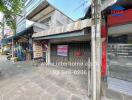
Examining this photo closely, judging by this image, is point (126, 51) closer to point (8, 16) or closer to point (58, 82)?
point (58, 82)

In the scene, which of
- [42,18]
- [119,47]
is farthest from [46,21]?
[119,47]

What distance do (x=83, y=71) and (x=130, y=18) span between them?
16.1 ft

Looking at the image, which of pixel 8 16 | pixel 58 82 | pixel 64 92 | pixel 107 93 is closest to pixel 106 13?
pixel 107 93

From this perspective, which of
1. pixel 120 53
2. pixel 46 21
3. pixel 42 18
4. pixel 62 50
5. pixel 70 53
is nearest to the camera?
pixel 120 53

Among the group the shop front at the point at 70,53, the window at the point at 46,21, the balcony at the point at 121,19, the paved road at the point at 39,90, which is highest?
the window at the point at 46,21

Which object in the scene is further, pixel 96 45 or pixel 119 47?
pixel 119 47

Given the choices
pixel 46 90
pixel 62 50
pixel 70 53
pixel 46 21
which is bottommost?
pixel 46 90

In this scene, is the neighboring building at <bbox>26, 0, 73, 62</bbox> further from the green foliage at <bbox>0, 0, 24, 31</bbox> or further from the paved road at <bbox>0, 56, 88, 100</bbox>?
the paved road at <bbox>0, 56, 88, 100</bbox>

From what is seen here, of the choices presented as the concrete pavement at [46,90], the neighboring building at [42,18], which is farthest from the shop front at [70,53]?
the concrete pavement at [46,90]

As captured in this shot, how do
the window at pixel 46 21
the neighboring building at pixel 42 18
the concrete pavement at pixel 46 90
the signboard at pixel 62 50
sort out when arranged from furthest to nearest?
the window at pixel 46 21 < the neighboring building at pixel 42 18 < the signboard at pixel 62 50 < the concrete pavement at pixel 46 90

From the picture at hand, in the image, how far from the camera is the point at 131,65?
4699 mm

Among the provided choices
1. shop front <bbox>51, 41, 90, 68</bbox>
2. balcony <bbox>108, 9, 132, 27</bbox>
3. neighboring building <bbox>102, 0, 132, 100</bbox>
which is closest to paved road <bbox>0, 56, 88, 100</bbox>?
neighboring building <bbox>102, 0, 132, 100</bbox>

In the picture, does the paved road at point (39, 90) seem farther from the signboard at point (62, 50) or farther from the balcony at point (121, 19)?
the signboard at point (62, 50)

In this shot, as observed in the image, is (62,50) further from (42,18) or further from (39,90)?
(39,90)
